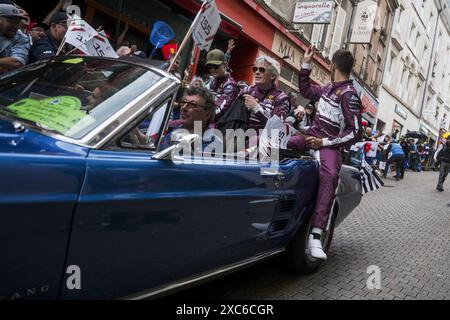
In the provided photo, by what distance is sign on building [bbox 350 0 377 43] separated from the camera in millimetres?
16344

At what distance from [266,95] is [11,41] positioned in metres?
2.50

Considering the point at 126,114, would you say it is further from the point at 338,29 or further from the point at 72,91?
the point at 338,29

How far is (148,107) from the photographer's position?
6.40 feet

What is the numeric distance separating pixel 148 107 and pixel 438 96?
45610mm

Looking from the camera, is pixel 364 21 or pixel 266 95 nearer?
pixel 266 95

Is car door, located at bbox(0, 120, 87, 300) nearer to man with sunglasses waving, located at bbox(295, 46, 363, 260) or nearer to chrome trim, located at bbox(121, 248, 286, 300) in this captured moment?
chrome trim, located at bbox(121, 248, 286, 300)

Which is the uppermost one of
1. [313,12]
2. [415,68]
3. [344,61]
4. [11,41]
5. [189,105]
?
[415,68]

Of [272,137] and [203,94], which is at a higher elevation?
[203,94]

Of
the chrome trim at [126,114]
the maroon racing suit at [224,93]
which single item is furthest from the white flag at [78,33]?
the chrome trim at [126,114]

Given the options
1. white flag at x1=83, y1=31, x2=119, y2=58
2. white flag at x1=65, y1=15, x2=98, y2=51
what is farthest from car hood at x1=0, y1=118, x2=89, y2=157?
white flag at x1=83, y1=31, x2=119, y2=58

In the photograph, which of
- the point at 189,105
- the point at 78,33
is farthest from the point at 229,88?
the point at 78,33

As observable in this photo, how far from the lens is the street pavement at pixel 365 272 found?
3.07m

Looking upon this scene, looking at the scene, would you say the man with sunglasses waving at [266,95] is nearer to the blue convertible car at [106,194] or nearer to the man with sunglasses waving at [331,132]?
the man with sunglasses waving at [331,132]

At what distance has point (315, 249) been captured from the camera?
3.33 meters
